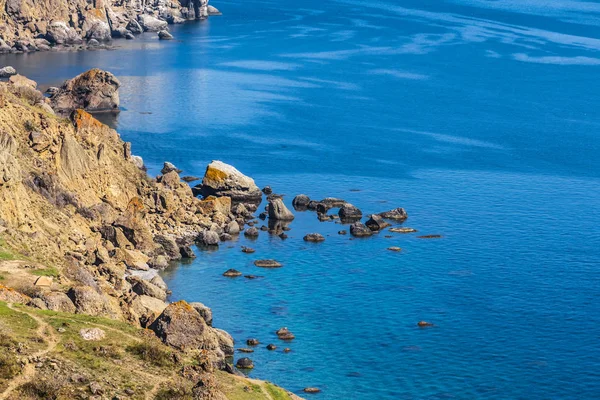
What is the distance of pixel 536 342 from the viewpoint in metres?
103

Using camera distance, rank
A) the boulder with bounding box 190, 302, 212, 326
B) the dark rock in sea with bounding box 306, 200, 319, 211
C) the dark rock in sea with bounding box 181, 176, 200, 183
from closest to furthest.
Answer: the boulder with bounding box 190, 302, 212, 326 → the dark rock in sea with bounding box 306, 200, 319, 211 → the dark rock in sea with bounding box 181, 176, 200, 183

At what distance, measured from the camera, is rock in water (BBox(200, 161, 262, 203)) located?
149250 millimetres

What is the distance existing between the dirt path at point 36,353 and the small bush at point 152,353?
556 centimetres

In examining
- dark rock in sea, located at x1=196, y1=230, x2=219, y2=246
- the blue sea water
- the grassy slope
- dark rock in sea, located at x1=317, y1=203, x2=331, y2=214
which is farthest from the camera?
dark rock in sea, located at x1=317, y1=203, x2=331, y2=214

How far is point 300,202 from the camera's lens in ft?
491

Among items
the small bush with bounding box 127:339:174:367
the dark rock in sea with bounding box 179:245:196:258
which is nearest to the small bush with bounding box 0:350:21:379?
the small bush with bounding box 127:339:174:367

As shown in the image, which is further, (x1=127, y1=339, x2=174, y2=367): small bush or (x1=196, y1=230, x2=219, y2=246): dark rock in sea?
(x1=196, y1=230, x2=219, y2=246): dark rock in sea

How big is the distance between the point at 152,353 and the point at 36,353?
8327 mm

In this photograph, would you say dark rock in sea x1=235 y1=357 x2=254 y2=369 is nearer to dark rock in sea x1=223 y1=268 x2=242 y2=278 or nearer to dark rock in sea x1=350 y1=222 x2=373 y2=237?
dark rock in sea x1=223 y1=268 x2=242 y2=278

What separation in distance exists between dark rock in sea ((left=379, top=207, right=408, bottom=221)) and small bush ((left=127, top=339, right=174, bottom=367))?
76.9m

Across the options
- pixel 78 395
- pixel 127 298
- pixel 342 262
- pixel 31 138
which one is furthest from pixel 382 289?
pixel 78 395

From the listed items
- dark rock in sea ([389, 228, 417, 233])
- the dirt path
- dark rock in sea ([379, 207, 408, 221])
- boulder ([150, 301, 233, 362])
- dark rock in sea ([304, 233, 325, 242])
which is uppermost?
the dirt path

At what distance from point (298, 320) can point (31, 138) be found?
41685mm

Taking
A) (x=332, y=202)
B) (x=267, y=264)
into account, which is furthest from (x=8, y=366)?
(x=332, y=202)
